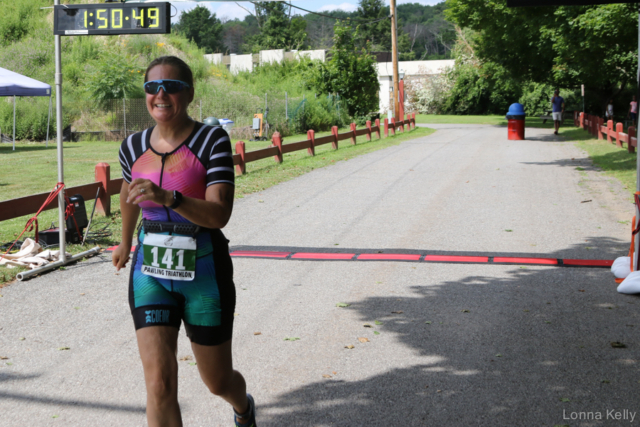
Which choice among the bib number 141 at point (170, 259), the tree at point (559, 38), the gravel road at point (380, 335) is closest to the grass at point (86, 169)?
the gravel road at point (380, 335)

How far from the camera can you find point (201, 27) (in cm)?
12025

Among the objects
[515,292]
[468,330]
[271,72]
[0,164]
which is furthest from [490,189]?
[271,72]

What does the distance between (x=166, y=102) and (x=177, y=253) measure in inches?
27.7

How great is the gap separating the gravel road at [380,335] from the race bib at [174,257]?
118 cm

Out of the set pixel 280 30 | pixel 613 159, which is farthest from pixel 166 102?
pixel 280 30

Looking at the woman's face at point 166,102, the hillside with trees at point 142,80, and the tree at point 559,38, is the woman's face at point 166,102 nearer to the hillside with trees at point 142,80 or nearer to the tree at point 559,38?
the tree at point 559,38

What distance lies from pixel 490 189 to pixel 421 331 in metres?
8.57

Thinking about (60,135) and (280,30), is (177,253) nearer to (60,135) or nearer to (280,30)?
(60,135)

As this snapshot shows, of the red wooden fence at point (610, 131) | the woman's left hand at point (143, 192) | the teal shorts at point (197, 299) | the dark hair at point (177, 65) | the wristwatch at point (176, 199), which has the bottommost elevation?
the teal shorts at point (197, 299)

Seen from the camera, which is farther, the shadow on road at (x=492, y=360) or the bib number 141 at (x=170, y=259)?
the shadow on road at (x=492, y=360)

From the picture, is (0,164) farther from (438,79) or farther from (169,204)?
(438,79)

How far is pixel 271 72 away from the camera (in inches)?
1801

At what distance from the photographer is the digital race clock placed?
725 cm

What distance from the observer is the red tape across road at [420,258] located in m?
7.57
